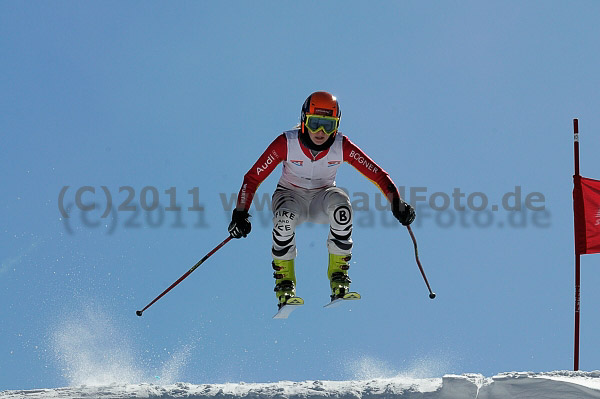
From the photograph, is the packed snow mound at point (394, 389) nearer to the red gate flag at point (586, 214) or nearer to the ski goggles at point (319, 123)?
the ski goggles at point (319, 123)

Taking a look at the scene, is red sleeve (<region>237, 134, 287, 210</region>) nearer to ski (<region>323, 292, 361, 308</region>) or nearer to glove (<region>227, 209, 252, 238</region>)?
glove (<region>227, 209, 252, 238</region>)

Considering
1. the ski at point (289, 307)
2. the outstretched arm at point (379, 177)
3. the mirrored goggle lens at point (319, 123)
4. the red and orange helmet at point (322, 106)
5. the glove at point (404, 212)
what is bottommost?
the ski at point (289, 307)

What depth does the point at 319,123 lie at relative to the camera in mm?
8211

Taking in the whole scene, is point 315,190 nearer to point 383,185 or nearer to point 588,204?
point 383,185

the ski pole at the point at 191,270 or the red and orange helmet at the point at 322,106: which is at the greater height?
the red and orange helmet at the point at 322,106

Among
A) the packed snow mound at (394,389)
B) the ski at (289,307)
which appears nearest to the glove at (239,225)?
the ski at (289,307)

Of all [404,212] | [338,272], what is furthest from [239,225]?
[404,212]

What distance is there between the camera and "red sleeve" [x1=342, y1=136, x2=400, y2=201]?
28.4ft

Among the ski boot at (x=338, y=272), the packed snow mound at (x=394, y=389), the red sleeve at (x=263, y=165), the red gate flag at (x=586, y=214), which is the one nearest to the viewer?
the packed snow mound at (x=394, y=389)

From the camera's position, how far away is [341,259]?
846cm

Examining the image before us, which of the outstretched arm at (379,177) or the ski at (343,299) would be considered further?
the outstretched arm at (379,177)

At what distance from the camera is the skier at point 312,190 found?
826 centimetres

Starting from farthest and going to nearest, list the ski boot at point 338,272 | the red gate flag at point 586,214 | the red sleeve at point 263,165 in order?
1. the red gate flag at point 586,214
2. the red sleeve at point 263,165
3. the ski boot at point 338,272

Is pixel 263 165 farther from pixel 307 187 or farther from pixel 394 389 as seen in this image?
pixel 394 389
